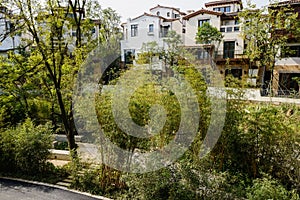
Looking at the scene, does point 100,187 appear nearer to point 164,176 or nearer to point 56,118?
point 164,176

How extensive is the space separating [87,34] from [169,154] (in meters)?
4.73

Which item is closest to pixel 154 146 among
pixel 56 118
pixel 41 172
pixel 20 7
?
pixel 41 172

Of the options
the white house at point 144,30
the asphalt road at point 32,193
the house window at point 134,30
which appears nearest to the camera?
the asphalt road at point 32,193

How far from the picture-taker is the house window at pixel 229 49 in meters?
15.5

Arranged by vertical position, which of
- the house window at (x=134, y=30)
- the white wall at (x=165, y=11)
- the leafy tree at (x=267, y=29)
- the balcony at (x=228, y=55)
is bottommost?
the balcony at (x=228, y=55)

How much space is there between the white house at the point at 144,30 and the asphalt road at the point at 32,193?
12.8 meters

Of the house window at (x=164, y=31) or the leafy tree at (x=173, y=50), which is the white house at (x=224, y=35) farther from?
the leafy tree at (x=173, y=50)

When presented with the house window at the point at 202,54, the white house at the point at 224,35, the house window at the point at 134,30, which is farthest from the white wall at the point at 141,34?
the house window at the point at 202,54

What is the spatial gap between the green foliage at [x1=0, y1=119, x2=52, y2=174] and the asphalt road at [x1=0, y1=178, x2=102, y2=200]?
0.44 metres

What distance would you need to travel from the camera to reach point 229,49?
617 inches

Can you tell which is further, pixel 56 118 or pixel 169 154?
pixel 56 118

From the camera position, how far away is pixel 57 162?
244 inches

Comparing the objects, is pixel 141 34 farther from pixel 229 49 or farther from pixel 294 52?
pixel 294 52

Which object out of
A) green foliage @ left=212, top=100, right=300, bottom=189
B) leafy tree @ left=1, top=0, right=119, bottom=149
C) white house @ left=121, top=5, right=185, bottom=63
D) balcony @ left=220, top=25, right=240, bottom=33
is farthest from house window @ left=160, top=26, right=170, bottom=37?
green foliage @ left=212, top=100, right=300, bottom=189
